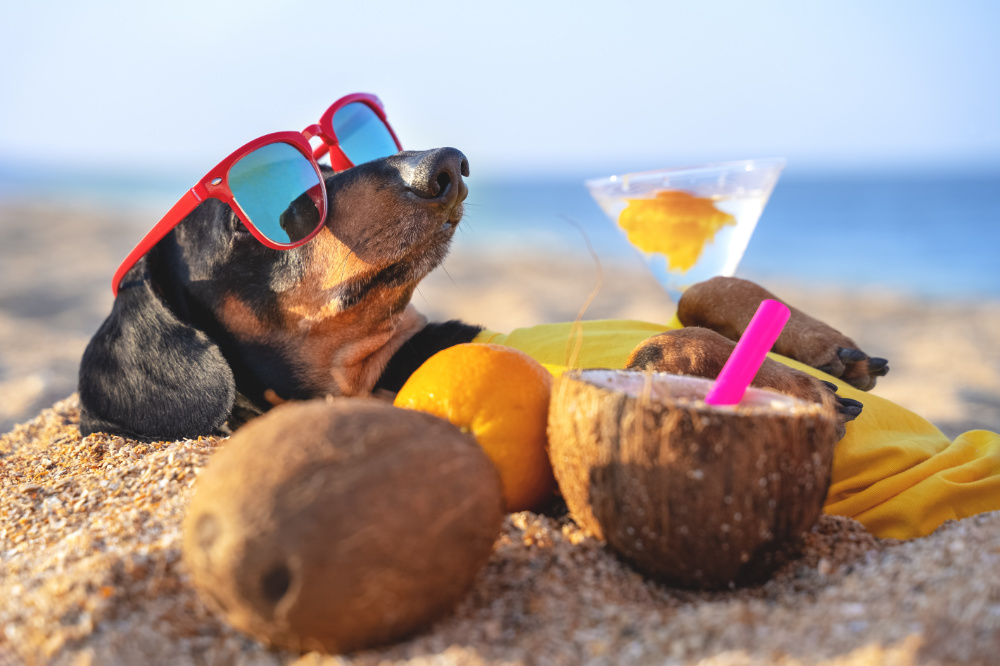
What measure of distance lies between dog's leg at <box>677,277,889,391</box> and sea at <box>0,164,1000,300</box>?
1094mm

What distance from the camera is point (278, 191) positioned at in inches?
101

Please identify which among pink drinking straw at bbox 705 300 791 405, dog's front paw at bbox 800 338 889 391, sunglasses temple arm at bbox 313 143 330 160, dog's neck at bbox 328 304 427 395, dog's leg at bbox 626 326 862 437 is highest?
sunglasses temple arm at bbox 313 143 330 160

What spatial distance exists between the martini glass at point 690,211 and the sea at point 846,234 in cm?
116

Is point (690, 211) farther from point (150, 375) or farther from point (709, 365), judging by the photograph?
point (150, 375)

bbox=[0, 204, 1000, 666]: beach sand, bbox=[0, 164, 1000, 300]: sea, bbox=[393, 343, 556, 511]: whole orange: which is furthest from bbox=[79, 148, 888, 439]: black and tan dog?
bbox=[393, 343, 556, 511]: whole orange

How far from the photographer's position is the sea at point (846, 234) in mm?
13545

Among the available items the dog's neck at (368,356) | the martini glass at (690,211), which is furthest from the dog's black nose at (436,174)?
the martini glass at (690,211)

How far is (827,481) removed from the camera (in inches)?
61.8

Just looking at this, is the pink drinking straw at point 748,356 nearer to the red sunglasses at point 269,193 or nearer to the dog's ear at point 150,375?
the red sunglasses at point 269,193

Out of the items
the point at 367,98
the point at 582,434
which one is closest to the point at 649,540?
the point at 582,434

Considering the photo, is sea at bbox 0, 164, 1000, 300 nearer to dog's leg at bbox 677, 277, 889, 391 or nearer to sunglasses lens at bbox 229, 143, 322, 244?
sunglasses lens at bbox 229, 143, 322, 244

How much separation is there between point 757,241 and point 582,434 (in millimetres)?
18114

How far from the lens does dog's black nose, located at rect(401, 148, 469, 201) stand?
8.08 feet

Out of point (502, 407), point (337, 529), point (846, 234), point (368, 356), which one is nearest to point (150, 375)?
point (368, 356)
